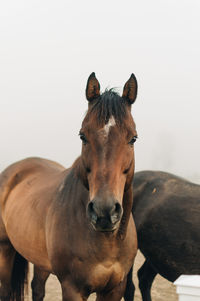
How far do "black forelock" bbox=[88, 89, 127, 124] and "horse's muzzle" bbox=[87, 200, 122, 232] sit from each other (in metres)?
0.60

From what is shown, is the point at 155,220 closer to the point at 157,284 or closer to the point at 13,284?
the point at 13,284

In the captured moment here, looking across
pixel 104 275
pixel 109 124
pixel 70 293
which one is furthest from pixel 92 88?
pixel 70 293

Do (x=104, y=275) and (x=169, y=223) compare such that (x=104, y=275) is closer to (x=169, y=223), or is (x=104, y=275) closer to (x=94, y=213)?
(x=94, y=213)

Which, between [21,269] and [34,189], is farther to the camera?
[21,269]

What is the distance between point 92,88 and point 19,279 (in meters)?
3.17

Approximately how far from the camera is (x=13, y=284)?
195 inches

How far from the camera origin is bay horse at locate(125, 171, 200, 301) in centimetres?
439

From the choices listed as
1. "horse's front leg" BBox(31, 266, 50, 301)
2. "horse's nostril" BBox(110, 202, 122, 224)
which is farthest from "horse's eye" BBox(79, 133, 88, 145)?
"horse's front leg" BBox(31, 266, 50, 301)

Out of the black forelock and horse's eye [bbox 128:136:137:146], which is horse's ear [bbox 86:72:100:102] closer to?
the black forelock

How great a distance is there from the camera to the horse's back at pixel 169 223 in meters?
4.39

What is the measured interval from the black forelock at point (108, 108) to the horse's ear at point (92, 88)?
0.26 feet

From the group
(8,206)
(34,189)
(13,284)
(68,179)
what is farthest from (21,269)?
(68,179)

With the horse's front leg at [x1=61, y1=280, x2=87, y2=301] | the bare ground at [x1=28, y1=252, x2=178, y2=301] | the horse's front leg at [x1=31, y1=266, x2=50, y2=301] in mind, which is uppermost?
the horse's front leg at [x1=61, y1=280, x2=87, y2=301]

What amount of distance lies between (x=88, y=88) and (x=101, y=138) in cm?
49
